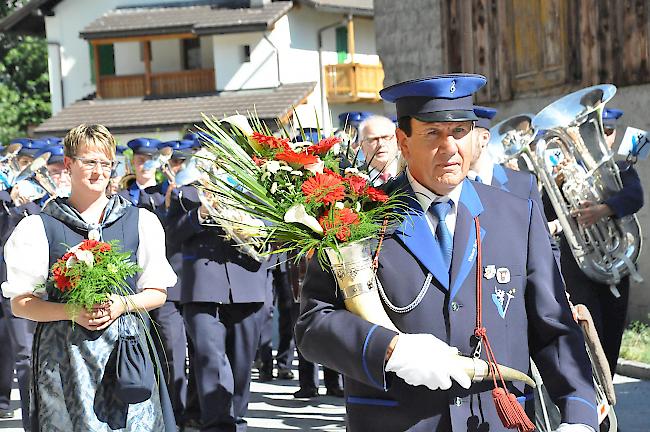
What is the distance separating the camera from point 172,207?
843 cm

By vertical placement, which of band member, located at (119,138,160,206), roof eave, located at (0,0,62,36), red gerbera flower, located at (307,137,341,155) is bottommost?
red gerbera flower, located at (307,137,341,155)

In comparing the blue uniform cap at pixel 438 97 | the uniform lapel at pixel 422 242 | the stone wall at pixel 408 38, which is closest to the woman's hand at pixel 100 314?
the uniform lapel at pixel 422 242

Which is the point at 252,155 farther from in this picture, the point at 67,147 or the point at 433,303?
the point at 67,147

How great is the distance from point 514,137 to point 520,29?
530cm

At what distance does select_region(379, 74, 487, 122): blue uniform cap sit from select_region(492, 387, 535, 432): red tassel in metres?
0.84

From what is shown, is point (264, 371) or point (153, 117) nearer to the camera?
point (264, 371)

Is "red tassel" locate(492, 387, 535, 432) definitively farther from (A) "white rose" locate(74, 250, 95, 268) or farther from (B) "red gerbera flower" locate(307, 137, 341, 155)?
(A) "white rose" locate(74, 250, 95, 268)

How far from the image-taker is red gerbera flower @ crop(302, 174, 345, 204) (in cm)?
355

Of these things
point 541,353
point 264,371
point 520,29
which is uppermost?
point 520,29

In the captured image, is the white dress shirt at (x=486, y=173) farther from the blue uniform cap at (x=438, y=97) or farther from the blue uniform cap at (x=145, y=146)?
the blue uniform cap at (x=145, y=146)

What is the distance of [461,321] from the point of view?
11.6 ft

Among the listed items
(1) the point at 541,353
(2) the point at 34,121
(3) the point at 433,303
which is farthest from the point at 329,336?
(2) the point at 34,121

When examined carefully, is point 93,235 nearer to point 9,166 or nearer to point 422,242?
point 422,242

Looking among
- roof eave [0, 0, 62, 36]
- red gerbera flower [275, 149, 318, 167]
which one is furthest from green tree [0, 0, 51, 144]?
red gerbera flower [275, 149, 318, 167]
